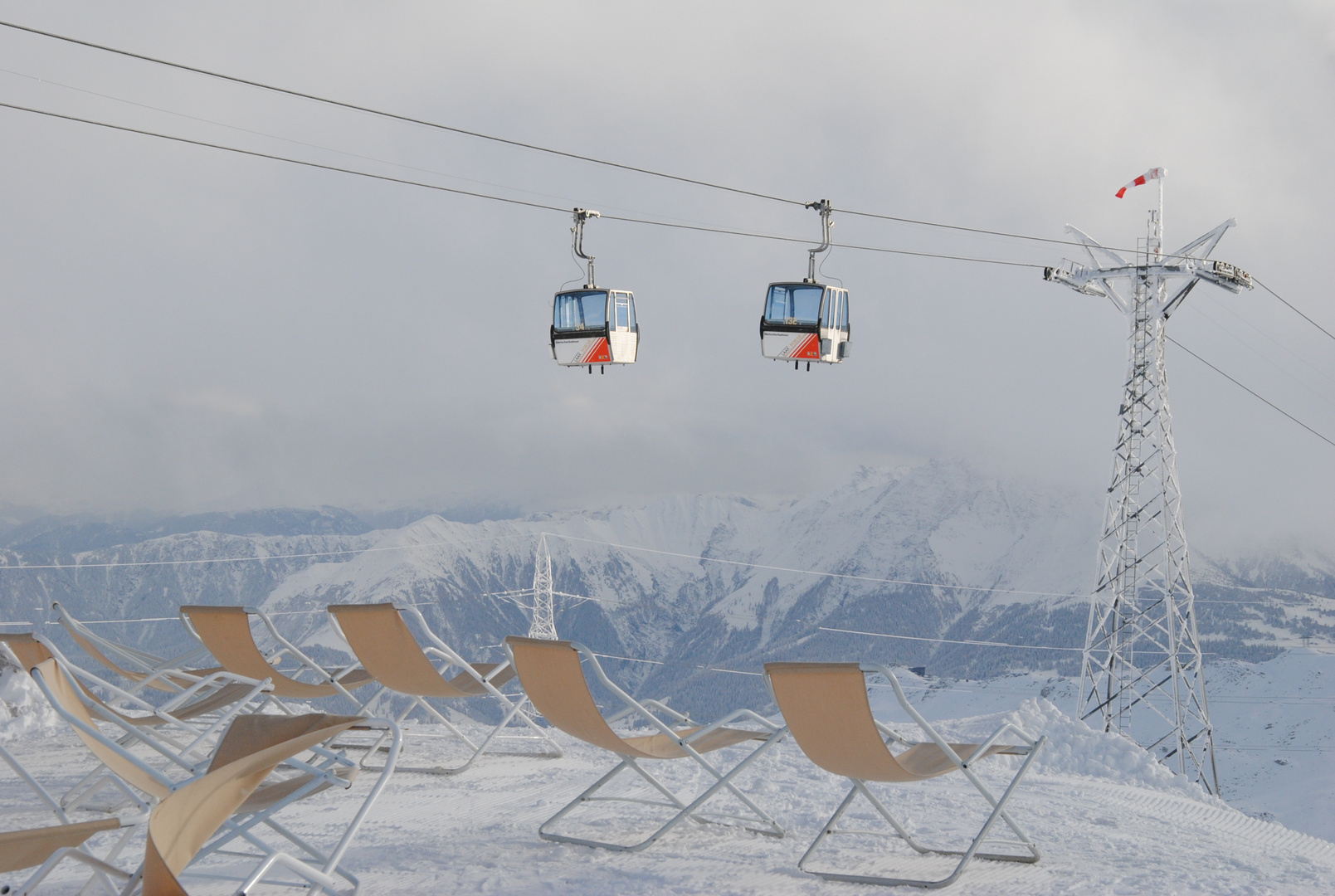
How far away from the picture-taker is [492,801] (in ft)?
14.4

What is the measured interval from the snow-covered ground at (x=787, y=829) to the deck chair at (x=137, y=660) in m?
0.50

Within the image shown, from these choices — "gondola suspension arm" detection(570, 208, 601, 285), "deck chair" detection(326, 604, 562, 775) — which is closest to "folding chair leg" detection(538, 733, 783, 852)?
"deck chair" detection(326, 604, 562, 775)

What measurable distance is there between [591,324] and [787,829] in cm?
601

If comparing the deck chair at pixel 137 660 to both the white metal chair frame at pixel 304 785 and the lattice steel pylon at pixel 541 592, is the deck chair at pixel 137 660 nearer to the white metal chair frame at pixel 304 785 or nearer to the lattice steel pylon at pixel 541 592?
the white metal chair frame at pixel 304 785

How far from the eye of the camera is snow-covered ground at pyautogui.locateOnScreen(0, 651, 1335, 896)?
10.5 ft

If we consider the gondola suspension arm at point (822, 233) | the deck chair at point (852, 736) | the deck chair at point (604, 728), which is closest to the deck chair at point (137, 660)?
the deck chair at point (604, 728)

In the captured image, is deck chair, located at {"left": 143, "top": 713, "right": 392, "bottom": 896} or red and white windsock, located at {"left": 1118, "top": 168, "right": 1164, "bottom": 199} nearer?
deck chair, located at {"left": 143, "top": 713, "right": 392, "bottom": 896}

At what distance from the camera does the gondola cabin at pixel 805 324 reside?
929cm

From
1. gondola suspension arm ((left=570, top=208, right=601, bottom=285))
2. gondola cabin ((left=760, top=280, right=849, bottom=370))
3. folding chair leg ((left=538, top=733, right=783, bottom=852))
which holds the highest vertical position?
gondola suspension arm ((left=570, top=208, right=601, bottom=285))

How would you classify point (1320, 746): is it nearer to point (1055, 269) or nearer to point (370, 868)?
point (1055, 269)

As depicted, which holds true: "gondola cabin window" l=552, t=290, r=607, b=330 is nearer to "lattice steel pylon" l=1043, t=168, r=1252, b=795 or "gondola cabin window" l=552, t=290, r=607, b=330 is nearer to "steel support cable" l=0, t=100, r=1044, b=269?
"steel support cable" l=0, t=100, r=1044, b=269

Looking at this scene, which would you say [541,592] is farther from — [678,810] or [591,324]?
[678,810]

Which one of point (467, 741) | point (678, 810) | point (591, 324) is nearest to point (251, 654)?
point (467, 741)

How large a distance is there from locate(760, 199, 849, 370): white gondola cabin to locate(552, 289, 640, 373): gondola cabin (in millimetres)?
1139
